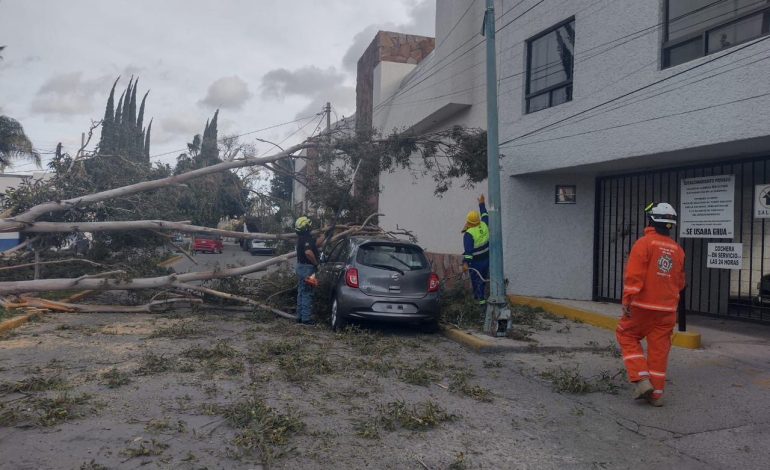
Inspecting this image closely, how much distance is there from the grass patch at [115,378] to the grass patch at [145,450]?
5.82ft

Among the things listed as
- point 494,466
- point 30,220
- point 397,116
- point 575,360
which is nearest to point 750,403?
point 575,360

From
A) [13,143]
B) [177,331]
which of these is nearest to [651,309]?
[177,331]

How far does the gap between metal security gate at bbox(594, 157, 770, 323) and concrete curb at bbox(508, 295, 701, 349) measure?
1.39 m

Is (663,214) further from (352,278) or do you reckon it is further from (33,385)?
(33,385)

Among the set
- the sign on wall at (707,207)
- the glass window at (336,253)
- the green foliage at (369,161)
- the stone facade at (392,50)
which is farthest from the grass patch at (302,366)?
the stone facade at (392,50)

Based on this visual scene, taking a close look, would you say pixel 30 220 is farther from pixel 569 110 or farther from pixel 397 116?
pixel 397 116

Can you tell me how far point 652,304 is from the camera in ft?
19.1

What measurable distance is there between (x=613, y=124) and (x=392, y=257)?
416 centimetres

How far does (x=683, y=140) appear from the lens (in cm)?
899

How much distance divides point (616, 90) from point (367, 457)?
26.1 feet

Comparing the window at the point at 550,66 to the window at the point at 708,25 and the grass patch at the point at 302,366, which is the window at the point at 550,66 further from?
the grass patch at the point at 302,366

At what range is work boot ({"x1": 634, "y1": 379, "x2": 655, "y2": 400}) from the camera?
5.74 metres

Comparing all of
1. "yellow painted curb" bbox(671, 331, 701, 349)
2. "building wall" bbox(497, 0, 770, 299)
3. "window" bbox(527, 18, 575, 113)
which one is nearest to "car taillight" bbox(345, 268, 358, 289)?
"building wall" bbox(497, 0, 770, 299)

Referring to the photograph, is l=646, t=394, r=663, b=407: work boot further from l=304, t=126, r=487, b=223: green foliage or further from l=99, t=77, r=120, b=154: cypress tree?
l=99, t=77, r=120, b=154: cypress tree
